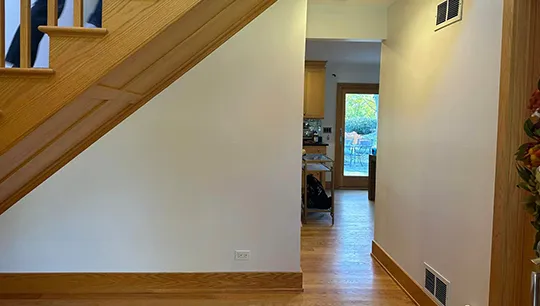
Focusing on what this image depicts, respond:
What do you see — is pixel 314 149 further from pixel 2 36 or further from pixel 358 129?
pixel 2 36

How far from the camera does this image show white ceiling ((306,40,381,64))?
6162mm

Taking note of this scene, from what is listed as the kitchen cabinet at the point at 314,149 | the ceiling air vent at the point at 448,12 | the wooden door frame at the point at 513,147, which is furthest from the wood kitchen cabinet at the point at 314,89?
the wooden door frame at the point at 513,147

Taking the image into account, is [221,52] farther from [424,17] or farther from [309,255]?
[309,255]

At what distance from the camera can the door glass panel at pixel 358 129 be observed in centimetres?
869

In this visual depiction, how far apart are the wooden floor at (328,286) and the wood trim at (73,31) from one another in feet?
7.20

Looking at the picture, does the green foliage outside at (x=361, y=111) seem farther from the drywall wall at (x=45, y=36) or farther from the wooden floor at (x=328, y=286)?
the drywall wall at (x=45, y=36)

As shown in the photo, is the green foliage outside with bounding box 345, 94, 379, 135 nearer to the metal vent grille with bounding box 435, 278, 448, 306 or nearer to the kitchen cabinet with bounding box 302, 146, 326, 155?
the kitchen cabinet with bounding box 302, 146, 326, 155

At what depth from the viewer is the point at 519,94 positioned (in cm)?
212

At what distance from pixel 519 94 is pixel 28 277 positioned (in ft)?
Answer: 11.6

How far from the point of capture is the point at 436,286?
2947 mm

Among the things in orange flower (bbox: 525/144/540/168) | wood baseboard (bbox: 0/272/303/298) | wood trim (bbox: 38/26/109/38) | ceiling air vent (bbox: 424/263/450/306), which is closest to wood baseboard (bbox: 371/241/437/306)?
ceiling air vent (bbox: 424/263/450/306)

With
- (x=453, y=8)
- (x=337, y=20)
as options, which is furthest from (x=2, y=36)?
(x=337, y=20)

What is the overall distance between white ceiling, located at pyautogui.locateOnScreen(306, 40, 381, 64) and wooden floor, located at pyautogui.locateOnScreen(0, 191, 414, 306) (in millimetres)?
2612

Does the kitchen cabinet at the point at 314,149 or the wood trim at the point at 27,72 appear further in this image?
the kitchen cabinet at the point at 314,149
